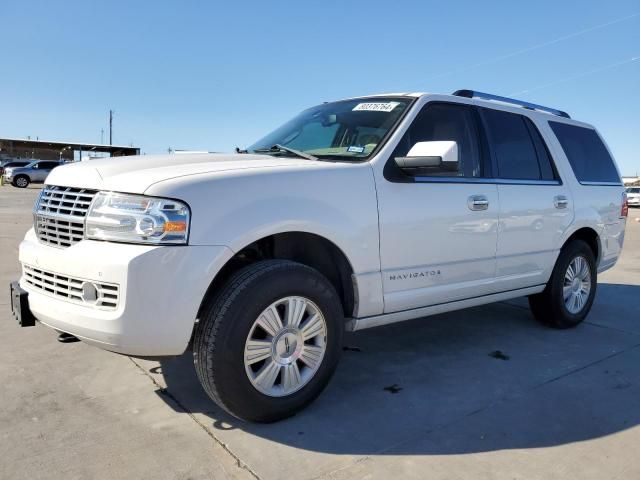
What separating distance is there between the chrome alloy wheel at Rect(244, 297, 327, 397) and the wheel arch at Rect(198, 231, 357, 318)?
1.09ft

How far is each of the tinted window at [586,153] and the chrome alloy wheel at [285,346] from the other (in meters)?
3.22

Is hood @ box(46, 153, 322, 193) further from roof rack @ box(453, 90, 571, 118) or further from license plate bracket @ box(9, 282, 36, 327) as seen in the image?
roof rack @ box(453, 90, 571, 118)

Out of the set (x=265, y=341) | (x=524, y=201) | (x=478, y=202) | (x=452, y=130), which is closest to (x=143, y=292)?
(x=265, y=341)

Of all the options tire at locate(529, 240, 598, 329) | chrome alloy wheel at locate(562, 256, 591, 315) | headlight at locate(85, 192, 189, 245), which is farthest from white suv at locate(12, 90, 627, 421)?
chrome alloy wheel at locate(562, 256, 591, 315)

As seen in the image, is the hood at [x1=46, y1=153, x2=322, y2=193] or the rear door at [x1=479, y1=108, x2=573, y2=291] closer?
the hood at [x1=46, y1=153, x2=322, y2=193]

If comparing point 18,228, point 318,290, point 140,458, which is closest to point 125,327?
point 140,458

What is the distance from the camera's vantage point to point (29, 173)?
108 feet

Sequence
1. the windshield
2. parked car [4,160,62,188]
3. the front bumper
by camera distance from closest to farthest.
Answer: the front bumper, the windshield, parked car [4,160,62,188]

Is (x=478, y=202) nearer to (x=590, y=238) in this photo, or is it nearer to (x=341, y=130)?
(x=341, y=130)

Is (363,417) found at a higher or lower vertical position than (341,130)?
lower

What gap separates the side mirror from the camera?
3.18m

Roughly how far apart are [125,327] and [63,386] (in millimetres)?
1200

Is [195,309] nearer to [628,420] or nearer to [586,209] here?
[628,420]

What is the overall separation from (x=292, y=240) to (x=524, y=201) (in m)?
2.06
